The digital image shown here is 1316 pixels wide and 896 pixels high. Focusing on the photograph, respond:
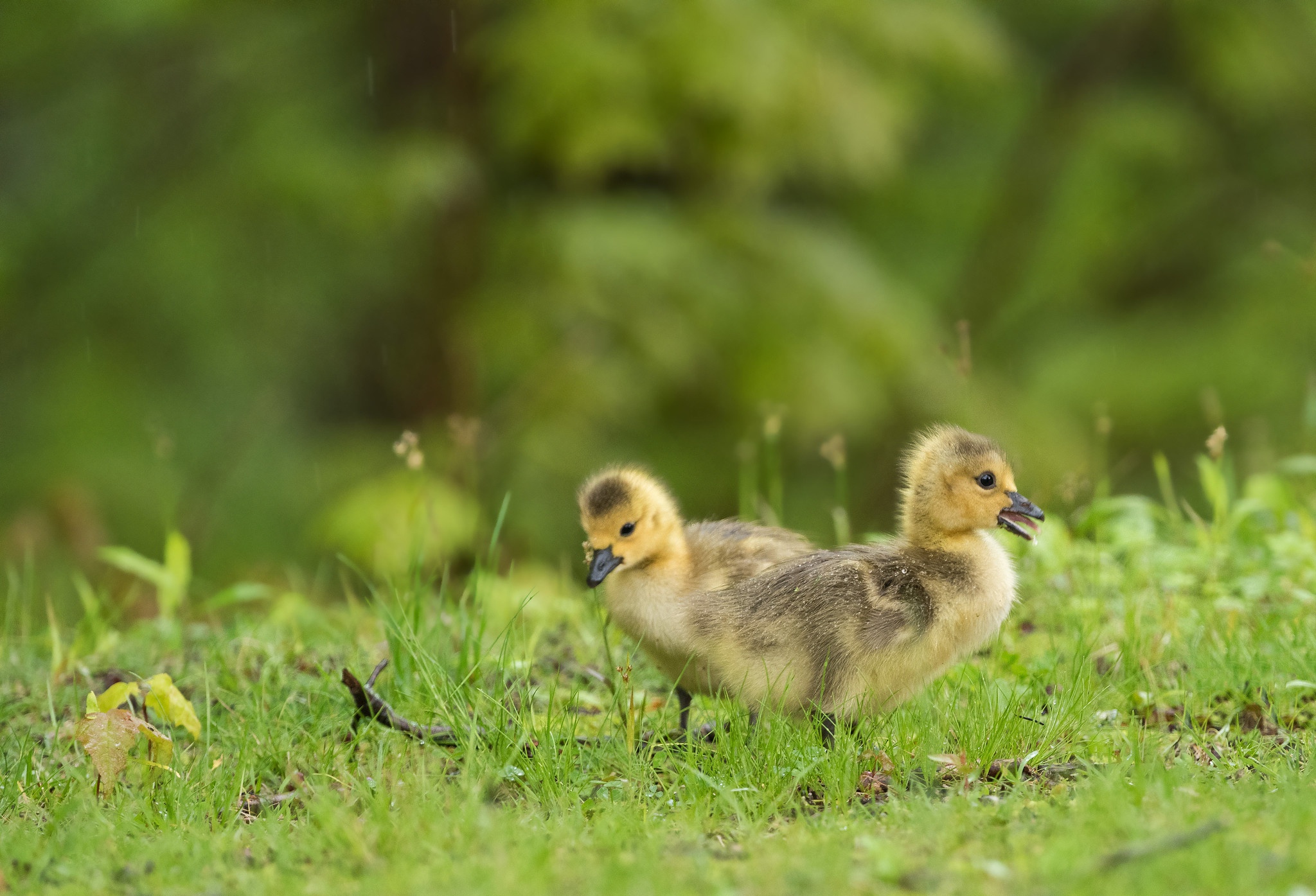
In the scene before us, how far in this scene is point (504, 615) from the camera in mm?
6160

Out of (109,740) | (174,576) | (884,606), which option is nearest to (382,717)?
(109,740)

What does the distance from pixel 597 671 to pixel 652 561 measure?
0.63 metres

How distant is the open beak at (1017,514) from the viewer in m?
4.63

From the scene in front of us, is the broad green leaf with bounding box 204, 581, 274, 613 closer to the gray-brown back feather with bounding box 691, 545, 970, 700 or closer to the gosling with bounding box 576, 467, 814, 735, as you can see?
the gosling with bounding box 576, 467, 814, 735

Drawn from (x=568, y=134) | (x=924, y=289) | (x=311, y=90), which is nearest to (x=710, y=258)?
(x=568, y=134)

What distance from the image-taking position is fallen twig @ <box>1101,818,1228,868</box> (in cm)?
315

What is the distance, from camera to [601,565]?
488 cm

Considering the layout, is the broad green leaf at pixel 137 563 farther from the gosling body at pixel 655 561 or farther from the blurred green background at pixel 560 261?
the gosling body at pixel 655 561

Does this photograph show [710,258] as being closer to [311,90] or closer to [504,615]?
[311,90]

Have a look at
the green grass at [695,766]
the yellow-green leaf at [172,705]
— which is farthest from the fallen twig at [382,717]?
the yellow-green leaf at [172,705]

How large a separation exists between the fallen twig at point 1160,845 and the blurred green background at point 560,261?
4811 millimetres

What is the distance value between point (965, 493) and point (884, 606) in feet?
1.69

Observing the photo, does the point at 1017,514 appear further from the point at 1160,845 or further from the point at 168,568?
the point at 168,568

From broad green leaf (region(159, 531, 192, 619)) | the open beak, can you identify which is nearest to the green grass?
broad green leaf (region(159, 531, 192, 619))
